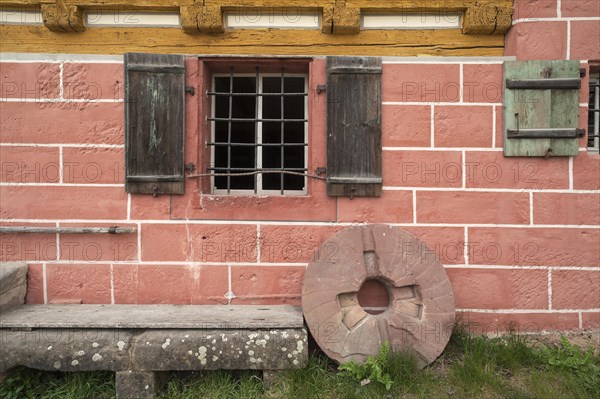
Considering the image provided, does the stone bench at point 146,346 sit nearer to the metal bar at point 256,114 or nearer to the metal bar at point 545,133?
the metal bar at point 256,114

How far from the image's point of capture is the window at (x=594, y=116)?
3.18 meters

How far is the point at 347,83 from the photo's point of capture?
2.98 meters

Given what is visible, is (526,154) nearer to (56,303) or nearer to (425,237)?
(425,237)

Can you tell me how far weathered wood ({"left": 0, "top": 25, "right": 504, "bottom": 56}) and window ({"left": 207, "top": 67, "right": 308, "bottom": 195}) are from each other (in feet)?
0.88

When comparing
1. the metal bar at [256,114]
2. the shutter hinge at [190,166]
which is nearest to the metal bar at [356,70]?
the metal bar at [256,114]

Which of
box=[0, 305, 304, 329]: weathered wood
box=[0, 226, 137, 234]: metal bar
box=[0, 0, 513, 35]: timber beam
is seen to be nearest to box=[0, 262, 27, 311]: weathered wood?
box=[0, 305, 304, 329]: weathered wood

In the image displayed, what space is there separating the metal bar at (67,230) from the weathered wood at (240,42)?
4.75ft

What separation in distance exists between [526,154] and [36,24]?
4127mm

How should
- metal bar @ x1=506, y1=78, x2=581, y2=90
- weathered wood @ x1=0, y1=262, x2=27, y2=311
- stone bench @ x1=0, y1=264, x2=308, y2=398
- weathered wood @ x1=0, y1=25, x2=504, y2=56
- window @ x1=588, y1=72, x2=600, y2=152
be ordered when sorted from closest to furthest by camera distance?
stone bench @ x1=0, y1=264, x2=308, y2=398, weathered wood @ x1=0, y1=262, x2=27, y2=311, metal bar @ x1=506, y1=78, x2=581, y2=90, weathered wood @ x1=0, y1=25, x2=504, y2=56, window @ x1=588, y1=72, x2=600, y2=152

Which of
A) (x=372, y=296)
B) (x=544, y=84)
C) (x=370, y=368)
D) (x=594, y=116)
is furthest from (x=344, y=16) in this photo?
(x=370, y=368)

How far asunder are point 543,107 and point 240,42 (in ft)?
8.16

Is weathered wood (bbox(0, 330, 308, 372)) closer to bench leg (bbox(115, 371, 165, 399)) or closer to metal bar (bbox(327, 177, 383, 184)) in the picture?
bench leg (bbox(115, 371, 165, 399))

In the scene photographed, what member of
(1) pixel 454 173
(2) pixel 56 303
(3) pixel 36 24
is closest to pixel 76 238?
(2) pixel 56 303

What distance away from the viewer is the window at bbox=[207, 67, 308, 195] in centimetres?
320
